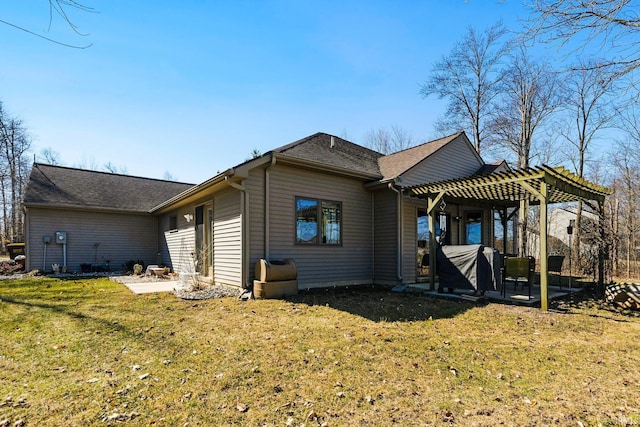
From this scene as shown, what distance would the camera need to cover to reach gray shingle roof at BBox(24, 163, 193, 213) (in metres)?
13.1

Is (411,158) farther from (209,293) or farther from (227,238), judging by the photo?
(209,293)

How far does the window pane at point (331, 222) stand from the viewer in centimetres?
913

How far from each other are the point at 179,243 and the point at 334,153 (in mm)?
6473

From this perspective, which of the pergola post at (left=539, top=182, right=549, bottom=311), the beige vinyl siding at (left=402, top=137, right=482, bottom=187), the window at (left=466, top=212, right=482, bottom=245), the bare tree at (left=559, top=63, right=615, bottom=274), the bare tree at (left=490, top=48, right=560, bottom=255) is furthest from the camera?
the bare tree at (left=490, top=48, right=560, bottom=255)

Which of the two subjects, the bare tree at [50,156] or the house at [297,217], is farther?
the bare tree at [50,156]

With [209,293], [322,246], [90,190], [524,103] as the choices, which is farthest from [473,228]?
[90,190]

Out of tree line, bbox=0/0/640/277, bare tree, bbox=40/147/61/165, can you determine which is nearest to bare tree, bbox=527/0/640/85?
tree line, bbox=0/0/640/277

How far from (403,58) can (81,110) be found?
7546 mm

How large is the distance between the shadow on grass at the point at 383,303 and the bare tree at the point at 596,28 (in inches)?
166

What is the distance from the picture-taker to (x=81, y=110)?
23.6 feet

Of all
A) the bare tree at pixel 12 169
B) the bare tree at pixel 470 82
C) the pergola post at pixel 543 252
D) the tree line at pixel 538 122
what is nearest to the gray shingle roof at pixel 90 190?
the pergola post at pixel 543 252

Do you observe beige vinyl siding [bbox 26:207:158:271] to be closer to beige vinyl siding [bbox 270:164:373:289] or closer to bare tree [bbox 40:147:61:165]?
beige vinyl siding [bbox 270:164:373:289]

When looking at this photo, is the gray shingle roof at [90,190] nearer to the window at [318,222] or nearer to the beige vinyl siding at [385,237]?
the window at [318,222]

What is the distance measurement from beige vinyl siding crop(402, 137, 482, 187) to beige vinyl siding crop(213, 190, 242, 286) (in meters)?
4.55
